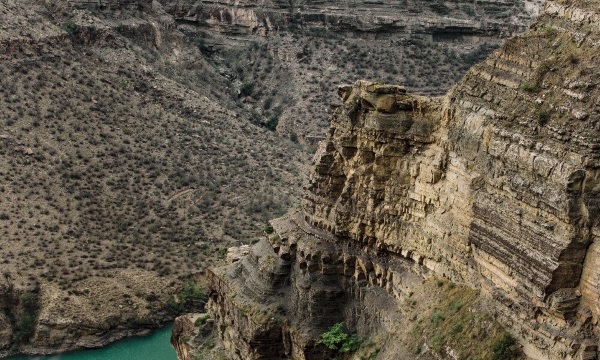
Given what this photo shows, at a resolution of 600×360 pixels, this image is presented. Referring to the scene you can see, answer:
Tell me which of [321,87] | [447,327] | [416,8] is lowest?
[321,87]

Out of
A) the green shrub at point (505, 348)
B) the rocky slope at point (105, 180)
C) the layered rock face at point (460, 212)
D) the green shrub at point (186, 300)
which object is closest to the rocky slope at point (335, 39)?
the rocky slope at point (105, 180)

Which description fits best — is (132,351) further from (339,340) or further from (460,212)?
(460,212)

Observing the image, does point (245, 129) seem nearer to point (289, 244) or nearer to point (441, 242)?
point (289, 244)

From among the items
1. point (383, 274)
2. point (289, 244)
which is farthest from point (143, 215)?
point (383, 274)

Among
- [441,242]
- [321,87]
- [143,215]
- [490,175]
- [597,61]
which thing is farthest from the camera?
[321,87]

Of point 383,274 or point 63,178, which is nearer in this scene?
point 383,274

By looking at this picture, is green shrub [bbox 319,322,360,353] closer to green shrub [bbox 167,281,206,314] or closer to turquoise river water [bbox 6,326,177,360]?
turquoise river water [bbox 6,326,177,360]

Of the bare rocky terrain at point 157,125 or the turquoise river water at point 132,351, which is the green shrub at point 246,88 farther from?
the turquoise river water at point 132,351
